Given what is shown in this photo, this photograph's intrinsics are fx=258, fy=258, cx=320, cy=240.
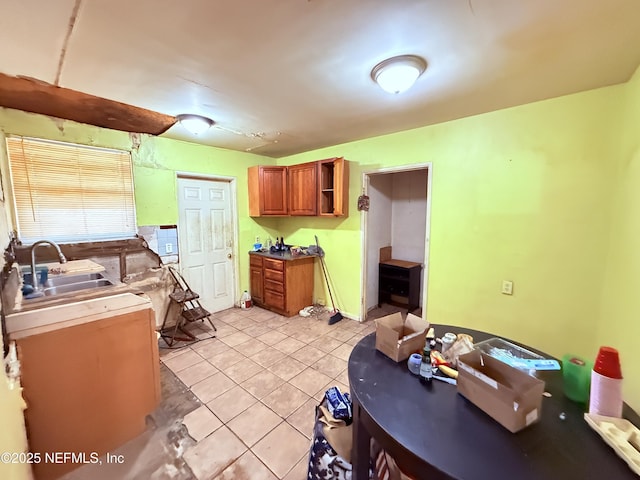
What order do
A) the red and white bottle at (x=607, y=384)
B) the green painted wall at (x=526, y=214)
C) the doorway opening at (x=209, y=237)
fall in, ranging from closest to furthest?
the red and white bottle at (x=607, y=384), the green painted wall at (x=526, y=214), the doorway opening at (x=209, y=237)

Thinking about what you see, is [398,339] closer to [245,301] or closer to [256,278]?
[256,278]

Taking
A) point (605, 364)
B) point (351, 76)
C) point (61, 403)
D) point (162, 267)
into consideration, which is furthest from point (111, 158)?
point (605, 364)

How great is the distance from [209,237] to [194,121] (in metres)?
1.73

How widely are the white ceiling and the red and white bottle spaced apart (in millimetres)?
1446

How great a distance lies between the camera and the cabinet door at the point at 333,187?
3340 millimetres

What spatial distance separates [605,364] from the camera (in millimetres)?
851

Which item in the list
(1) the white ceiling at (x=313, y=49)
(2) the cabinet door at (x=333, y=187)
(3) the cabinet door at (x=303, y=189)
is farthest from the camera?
Answer: (3) the cabinet door at (x=303, y=189)

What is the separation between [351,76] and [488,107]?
138 cm

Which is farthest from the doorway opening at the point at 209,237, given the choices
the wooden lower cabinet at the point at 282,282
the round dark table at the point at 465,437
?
the round dark table at the point at 465,437

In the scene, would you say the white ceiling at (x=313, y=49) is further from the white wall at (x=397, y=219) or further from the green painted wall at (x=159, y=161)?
the white wall at (x=397, y=219)

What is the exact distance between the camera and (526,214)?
227cm

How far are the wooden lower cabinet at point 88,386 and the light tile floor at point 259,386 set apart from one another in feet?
1.40

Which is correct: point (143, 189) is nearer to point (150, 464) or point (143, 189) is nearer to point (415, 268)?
point (150, 464)

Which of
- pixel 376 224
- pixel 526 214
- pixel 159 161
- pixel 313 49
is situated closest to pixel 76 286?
pixel 159 161
